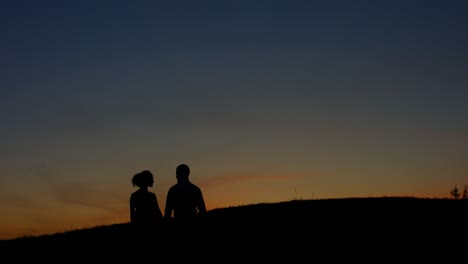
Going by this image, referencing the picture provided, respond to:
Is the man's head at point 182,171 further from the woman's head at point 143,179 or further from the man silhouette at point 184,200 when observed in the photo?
the woman's head at point 143,179

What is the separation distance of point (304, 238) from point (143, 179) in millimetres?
5474

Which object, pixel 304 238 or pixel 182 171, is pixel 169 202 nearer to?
pixel 182 171

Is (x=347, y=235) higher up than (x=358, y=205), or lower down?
lower down

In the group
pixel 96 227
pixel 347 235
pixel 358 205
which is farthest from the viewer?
pixel 96 227

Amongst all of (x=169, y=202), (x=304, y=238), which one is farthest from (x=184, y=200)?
(x=304, y=238)

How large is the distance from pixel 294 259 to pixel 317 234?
11.1 ft

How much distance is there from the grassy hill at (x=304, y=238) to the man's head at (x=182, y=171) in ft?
5.16

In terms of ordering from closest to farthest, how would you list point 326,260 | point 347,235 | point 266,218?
point 326,260 < point 347,235 < point 266,218

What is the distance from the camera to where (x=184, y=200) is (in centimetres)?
1408

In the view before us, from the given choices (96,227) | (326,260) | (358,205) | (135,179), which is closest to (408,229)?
(326,260)

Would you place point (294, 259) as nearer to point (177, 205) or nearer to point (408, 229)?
point (177, 205)

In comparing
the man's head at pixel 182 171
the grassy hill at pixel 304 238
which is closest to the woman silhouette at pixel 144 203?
the grassy hill at pixel 304 238

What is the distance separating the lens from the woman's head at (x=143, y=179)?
14.2 metres

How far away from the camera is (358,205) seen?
24.3 meters
